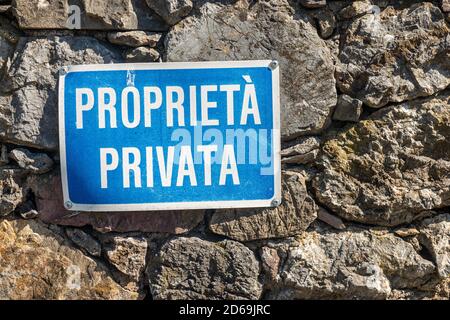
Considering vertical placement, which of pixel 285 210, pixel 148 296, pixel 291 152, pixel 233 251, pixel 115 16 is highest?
pixel 115 16

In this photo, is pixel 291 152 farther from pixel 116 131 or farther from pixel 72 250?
pixel 72 250

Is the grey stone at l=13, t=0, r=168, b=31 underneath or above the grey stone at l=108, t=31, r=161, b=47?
above

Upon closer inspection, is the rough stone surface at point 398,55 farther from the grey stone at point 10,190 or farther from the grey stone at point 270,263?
the grey stone at point 10,190

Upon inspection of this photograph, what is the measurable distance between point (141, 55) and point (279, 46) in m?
0.47

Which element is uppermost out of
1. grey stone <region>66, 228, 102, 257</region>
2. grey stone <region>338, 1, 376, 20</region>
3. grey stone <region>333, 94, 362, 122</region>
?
grey stone <region>338, 1, 376, 20</region>

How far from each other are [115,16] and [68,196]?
0.63 m

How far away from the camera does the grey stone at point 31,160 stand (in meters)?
2.09

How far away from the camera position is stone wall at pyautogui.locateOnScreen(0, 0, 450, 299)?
2.09 meters

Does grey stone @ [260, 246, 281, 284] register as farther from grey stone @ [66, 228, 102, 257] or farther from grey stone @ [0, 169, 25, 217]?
grey stone @ [0, 169, 25, 217]

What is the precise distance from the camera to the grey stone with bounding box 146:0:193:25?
81.4 inches

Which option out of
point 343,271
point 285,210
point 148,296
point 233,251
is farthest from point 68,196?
point 343,271

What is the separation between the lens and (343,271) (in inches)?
83.7

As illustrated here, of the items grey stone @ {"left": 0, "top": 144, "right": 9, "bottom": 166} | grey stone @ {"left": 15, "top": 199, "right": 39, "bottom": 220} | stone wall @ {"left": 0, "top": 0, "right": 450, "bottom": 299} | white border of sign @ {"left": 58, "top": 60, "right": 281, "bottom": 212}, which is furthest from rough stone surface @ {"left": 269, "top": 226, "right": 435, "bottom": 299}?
grey stone @ {"left": 0, "top": 144, "right": 9, "bottom": 166}

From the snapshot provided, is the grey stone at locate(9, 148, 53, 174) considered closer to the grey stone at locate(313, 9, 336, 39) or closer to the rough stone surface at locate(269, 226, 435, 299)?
the rough stone surface at locate(269, 226, 435, 299)
